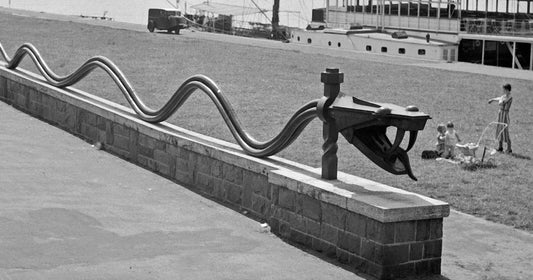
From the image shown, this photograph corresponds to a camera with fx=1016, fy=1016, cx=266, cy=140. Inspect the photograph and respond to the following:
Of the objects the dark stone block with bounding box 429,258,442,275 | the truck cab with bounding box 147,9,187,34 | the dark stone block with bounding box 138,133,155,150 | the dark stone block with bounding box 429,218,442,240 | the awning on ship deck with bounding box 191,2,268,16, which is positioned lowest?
the dark stone block with bounding box 429,258,442,275

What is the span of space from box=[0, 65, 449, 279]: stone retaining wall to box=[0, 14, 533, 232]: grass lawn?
2193 mm

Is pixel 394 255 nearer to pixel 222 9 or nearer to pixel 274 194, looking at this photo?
pixel 274 194

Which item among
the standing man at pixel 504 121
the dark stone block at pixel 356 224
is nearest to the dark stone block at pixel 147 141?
the dark stone block at pixel 356 224

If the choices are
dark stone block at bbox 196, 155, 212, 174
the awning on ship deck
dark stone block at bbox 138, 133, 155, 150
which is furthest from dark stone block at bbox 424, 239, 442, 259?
the awning on ship deck

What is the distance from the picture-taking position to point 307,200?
9016mm

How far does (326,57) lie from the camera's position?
32.8 meters

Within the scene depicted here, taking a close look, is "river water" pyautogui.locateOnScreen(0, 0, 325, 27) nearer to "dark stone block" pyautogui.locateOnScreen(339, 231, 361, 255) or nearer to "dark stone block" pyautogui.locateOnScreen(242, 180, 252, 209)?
"dark stone block" pyautogui.locateOnScreen(242, 180, 252, 209)

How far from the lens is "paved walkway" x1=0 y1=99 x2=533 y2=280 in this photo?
8258mm

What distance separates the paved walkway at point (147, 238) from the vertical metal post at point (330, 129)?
79 cm

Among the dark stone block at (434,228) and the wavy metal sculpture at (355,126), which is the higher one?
the wavy metal sculpture at (355,126)

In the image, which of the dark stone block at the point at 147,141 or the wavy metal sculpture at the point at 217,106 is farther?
the dark stone block at the point at 147,141

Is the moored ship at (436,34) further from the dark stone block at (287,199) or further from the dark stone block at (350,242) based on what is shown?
the dark stone block at (350,242)

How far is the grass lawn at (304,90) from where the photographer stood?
1241 centimetres

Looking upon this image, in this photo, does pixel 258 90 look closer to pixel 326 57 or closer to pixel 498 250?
pixel 326 57
